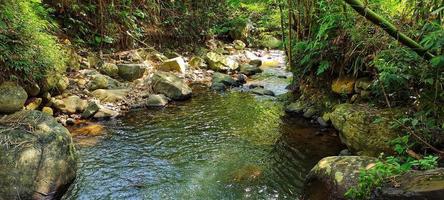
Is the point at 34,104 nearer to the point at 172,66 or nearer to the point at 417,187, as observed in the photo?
the point at 172,66

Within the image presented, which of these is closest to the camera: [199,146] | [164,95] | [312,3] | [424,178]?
[424,178]

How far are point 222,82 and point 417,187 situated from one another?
7.04 metres

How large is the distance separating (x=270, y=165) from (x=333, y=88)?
212 cm

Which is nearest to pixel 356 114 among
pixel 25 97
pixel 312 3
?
pixel 312 3

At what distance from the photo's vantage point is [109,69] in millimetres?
9109

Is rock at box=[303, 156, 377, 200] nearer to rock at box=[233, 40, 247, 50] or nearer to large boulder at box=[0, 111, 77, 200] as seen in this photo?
large boulder at box=[0, 111, 77, 200]

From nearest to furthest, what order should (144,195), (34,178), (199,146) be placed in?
(34,178) → (144,195) → (199,146)

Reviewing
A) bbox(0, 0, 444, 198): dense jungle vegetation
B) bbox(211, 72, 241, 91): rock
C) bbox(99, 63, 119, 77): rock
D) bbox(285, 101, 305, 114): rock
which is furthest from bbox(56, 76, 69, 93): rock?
bbox(285, 101, 305, 114): rock

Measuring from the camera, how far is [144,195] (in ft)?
14.0

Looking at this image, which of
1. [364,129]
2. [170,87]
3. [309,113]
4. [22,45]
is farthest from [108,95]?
[364,129]

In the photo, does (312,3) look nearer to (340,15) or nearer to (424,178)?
(340,15)

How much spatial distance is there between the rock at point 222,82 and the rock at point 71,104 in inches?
128

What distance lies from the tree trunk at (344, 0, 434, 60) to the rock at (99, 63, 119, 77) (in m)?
7.19

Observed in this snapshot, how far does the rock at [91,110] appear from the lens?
22.6 ft
